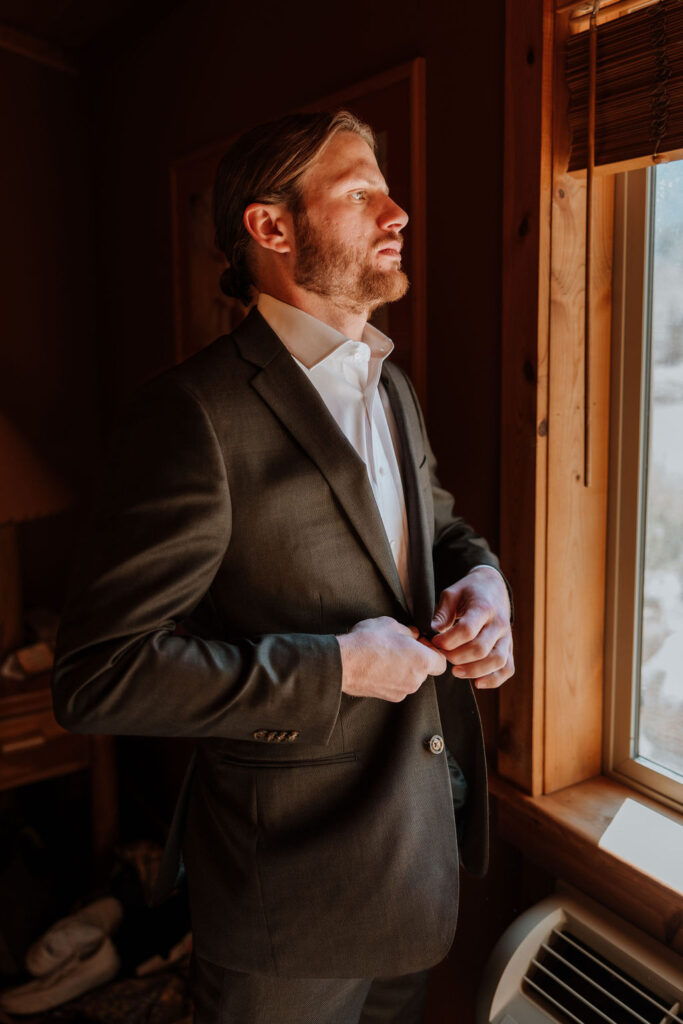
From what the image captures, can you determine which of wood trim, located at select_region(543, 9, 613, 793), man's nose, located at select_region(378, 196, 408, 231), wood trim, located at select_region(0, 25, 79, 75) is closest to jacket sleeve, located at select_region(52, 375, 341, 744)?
man's nose, located at select_region(378, 196, 408, 231)

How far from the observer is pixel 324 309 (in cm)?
127

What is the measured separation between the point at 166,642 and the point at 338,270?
0.63 metres

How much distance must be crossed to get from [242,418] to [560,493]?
0.62 meters

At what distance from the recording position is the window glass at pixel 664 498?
135cm

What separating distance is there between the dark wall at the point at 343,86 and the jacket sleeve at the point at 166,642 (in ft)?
2.11

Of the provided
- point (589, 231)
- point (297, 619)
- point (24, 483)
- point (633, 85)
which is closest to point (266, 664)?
point (297, 619)

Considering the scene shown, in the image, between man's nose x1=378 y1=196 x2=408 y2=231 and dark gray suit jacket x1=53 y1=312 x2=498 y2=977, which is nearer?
dark gray suit jacket x1=53 y1=312 x2=498 y2=977

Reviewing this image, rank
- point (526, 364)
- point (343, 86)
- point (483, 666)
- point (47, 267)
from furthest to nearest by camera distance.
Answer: point (47, 267) < point (343, 86) < point (526, 364) < point (483, 666)

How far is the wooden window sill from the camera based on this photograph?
1246 millimetres

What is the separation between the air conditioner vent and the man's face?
3.77 feet

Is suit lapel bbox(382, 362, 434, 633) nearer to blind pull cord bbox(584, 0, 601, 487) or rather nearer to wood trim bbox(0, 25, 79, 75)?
blind pull cord bbox(584, 0, 601, 487)

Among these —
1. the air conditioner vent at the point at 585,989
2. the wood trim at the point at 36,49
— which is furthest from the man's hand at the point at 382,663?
the wood trim at the point at 36,49

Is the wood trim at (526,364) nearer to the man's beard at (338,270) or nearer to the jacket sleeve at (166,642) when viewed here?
the man's beard at (338,270)

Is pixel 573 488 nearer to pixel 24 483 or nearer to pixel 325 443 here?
pixel 325 443
